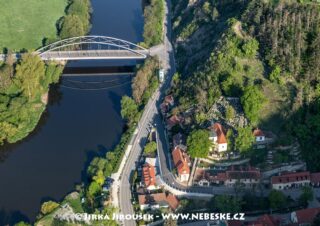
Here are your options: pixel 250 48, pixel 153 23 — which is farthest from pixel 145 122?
pixel 153 23

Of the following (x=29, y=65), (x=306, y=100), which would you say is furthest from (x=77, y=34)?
(x=306, y=100)

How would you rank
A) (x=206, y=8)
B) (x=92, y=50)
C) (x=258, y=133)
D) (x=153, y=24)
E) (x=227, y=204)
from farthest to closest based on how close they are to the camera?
1. (x=153, y=24)
2. (x=92, y=50)
3. (x=206, y=8)
4. (x=258, y=133)
5. (x=227, y=204)

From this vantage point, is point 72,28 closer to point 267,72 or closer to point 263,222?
point 267,72

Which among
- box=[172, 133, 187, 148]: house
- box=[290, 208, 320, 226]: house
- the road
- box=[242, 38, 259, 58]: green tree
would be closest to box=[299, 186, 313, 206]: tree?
box=[290, 208, 320, 226]: house

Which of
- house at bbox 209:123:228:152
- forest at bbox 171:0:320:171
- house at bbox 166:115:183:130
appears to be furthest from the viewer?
house at bbox 166:115:183:130

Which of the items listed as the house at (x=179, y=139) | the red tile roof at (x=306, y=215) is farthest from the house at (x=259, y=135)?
the red tile roof at (x=306, y=215)

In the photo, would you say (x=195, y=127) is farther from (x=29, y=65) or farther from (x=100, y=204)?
(x=29, y=65)

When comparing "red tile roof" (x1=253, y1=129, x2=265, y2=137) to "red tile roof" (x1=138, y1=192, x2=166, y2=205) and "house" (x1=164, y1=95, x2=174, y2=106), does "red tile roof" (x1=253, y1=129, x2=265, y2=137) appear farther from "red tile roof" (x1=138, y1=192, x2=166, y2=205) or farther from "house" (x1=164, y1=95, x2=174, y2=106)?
"house" (x1=164, y1=95, x2=174, y2=106)

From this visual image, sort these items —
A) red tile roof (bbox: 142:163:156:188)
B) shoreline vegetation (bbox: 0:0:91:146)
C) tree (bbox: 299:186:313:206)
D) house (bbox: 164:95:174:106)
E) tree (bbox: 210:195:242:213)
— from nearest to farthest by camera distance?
tree (bbox: 210:195:242:213) → tree (bbox: 299:186:313:206) → red tile roof (bbox: 142:163:156:188) → house (bbox: 164:95:174:106) → shoreline vegetation (bbox: 0:0:91:146)
